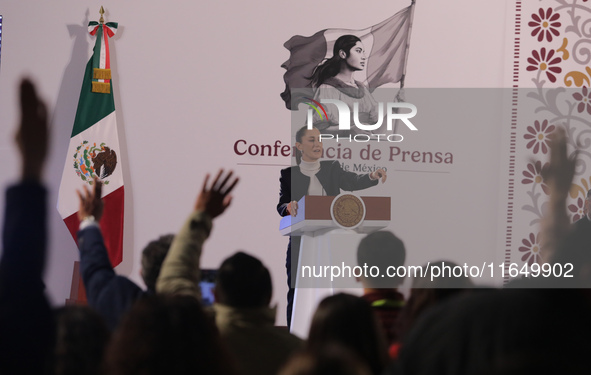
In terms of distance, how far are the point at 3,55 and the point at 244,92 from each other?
2.02 m

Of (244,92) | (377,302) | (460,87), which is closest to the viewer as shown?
(377,302)

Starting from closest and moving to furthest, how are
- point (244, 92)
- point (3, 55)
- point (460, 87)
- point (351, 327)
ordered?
1. point (351, 327)
2. point (3, 55)
3. point (244, 92)
4. point (460, 87)

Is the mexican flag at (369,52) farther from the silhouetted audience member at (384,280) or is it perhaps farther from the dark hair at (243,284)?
the dark hair at (243,284)

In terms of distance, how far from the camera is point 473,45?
6.54 meters

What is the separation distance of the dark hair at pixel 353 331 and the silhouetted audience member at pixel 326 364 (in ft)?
2.01

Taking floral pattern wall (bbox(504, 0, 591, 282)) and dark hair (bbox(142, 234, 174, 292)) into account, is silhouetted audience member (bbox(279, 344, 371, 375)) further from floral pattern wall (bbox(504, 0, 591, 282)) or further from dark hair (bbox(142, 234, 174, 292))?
floral pattern wall (bbox(504, 0, 591, 282))

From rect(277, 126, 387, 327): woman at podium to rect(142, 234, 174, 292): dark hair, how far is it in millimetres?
2689

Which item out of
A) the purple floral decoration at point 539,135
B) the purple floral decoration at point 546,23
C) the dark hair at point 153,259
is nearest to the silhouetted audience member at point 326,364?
the dark hair at point 153,259

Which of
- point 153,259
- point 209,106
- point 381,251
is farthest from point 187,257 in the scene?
point 209,106

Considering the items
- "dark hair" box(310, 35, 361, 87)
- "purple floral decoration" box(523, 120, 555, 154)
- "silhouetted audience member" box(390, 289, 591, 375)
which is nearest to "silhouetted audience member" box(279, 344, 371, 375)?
"silhouetted audience member" box(390, 289, 591, 375)

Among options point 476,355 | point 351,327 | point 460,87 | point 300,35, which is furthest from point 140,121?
point 476,355

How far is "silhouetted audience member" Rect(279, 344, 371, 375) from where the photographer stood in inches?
35.0

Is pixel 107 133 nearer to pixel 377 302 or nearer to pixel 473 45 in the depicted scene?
pixel 473 45

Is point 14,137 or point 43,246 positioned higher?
point 14,137
